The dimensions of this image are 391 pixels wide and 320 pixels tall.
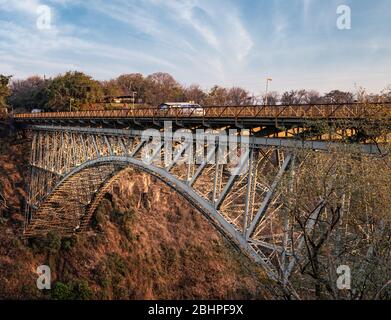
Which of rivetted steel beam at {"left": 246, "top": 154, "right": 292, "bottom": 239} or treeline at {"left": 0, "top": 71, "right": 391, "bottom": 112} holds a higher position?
treeline at {"left": 0, "top": 71, "right": 391, "bottom": 112}

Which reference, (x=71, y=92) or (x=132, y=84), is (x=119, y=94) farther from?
(x=71, y=92)

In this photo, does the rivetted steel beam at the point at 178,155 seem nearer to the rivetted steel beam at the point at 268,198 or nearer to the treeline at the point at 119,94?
the rivetted steel beam at the point at 268,198

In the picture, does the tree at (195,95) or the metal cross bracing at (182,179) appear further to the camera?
the tree at (195,95)

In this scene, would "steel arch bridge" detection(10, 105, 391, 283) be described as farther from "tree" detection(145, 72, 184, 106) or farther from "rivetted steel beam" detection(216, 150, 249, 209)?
"tree" detection(145, 72, 184, 106)

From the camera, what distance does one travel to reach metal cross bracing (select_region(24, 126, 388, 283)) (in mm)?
11781

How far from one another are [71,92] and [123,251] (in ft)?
83.8

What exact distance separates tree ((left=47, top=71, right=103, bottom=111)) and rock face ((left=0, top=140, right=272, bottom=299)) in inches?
484

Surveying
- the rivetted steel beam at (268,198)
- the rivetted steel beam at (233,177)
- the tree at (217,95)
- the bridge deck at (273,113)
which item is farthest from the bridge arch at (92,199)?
the tree at (217,95)

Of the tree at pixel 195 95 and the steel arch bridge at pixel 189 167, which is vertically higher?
the tree at pixel 195 95

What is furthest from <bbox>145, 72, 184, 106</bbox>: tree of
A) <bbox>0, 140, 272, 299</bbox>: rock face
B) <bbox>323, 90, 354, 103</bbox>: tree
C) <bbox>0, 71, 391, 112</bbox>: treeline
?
<bbox>323, 90, 354, 103</bbox>: tree

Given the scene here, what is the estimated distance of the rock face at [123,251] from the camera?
29.6 metres

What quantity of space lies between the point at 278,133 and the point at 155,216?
102 feet

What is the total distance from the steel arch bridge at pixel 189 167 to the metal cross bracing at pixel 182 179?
0.13ft
